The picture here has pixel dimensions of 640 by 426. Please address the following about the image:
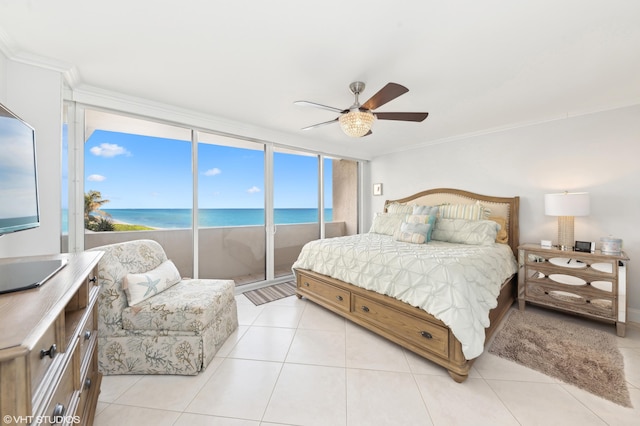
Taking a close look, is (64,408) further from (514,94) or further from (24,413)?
(514,94)

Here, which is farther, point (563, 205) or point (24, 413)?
point (563, 205)

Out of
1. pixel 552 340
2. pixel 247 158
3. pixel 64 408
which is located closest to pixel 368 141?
pixel 247 158

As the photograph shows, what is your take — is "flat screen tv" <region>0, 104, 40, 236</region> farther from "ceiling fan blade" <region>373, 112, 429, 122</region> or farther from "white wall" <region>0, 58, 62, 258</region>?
"ceiling fan blade" <region>373, 112, 429, 122</region>

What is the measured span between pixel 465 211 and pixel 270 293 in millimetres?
3087

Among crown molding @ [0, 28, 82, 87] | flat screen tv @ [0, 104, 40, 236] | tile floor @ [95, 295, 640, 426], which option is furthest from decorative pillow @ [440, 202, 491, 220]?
crown molding @ [0, 28, 82, 87]

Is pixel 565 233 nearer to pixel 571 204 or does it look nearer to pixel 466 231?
pixel 571 204

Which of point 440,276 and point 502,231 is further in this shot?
point 502,231

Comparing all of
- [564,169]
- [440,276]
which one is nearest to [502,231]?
[564,169]

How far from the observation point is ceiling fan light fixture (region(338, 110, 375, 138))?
2150 mm

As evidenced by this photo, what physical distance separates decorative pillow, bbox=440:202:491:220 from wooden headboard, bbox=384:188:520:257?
0.48ft

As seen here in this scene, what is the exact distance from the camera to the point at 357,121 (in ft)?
7.09

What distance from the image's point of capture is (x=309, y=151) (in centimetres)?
441

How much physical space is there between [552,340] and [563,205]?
4.75 feet

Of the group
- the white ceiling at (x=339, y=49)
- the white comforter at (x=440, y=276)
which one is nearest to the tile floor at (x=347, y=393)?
the white comforter at (x=440, y=276)
